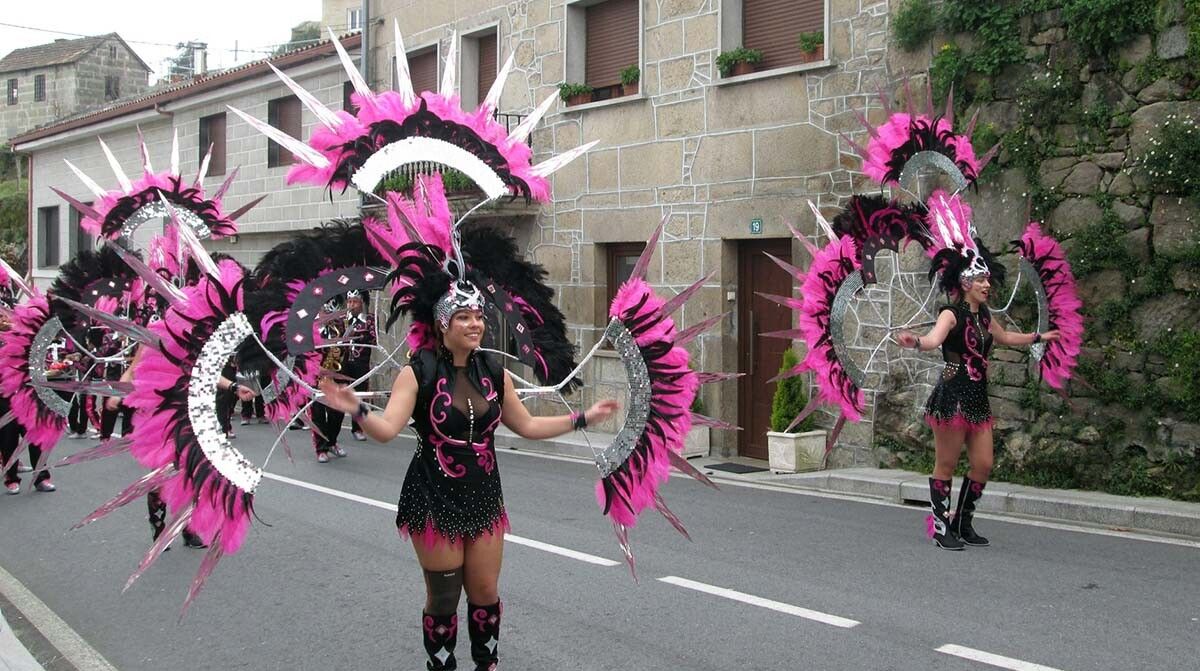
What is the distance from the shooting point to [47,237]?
33.5m

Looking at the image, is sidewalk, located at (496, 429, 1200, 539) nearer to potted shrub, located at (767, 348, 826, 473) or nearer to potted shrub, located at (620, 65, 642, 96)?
potted shrub, located at (767, 348, 826, 473)

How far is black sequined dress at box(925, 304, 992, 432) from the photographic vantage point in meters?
7.73

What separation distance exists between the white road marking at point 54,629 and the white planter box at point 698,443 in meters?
7.60

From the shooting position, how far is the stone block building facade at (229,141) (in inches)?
853

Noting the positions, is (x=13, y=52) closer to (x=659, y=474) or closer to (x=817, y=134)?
(x=817, y=134)

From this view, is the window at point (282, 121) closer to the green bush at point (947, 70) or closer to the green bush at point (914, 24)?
the green bush at point (914, 24)

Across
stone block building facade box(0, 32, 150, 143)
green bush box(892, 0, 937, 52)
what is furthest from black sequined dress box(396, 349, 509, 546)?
stone block building facade box(0, 32, 150, 143)

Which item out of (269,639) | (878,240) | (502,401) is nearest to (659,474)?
(502,401)

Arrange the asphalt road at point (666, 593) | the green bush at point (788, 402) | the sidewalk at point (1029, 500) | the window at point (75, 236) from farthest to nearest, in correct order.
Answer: the window at point (75, 236), the green bush at point (788, 402), the sidewalk at point (1029, 500), the asphalt road at point (666, 593)

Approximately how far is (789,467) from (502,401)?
7336 millimetres

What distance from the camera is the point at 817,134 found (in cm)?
1257

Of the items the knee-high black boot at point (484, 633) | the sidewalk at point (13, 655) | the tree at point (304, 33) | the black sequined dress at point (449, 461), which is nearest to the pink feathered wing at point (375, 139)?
the black sequined dress at point (449, 461)

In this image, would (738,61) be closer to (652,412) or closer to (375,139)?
(375,139)

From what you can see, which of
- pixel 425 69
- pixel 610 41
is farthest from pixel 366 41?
pixel 610 41
